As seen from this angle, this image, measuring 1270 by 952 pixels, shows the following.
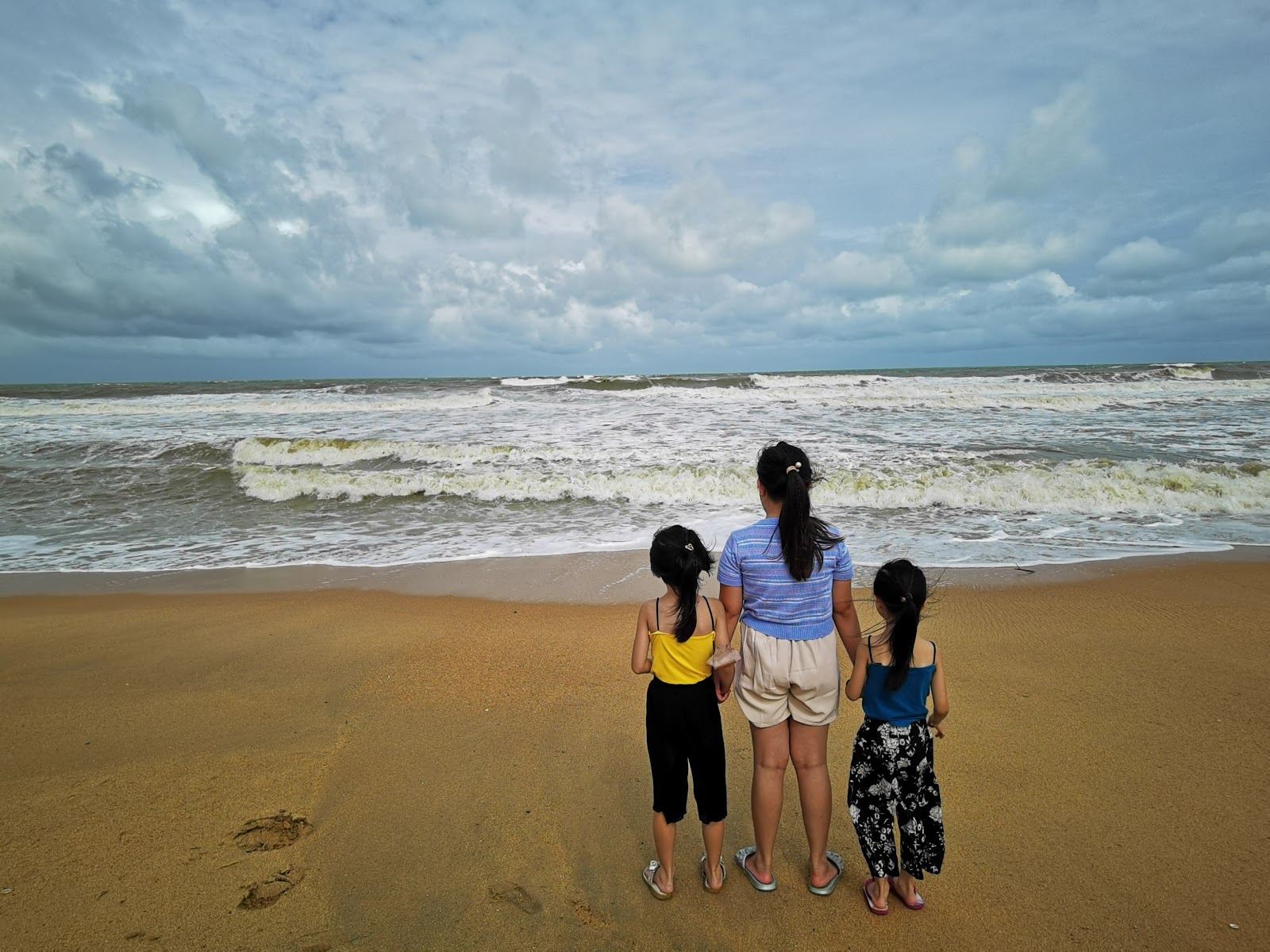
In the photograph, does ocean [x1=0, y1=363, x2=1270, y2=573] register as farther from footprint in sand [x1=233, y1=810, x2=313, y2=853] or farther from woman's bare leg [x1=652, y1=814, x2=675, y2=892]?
woman's bare leg [x1=652, y1=814, x2=675, y2=892]

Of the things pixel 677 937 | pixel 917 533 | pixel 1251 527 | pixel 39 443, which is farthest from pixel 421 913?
pixel 39 443

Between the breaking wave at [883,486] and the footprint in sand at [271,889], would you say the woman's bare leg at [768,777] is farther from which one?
the breaking wave at [883,486]

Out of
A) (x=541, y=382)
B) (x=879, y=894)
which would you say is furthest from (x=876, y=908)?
(x=541, y=382)

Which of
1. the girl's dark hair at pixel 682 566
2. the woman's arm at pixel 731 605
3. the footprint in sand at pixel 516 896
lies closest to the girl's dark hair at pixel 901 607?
the woman's arm at pixel 731 605

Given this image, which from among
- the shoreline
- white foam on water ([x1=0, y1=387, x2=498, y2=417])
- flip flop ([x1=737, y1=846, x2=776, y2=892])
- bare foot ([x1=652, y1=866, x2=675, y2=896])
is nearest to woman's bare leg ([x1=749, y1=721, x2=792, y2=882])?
flip flop ([x1=737, y1=846, x2=776, y2=892])

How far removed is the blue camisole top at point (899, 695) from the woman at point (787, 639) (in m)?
0.14

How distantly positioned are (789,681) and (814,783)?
0.47 metres

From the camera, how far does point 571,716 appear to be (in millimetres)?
4020

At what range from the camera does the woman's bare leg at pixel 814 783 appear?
255 cm

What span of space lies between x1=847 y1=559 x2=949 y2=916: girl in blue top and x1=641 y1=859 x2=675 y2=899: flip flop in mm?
827

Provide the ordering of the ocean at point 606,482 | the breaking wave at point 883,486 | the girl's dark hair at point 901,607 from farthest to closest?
the breaking wave at point 883,486 < the ocean at point 606,482 < the girl's dark hair at point 901,607

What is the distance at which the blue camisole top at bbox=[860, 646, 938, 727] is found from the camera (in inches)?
92.6

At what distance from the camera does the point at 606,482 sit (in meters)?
11.9

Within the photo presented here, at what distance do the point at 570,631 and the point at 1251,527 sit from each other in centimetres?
930
